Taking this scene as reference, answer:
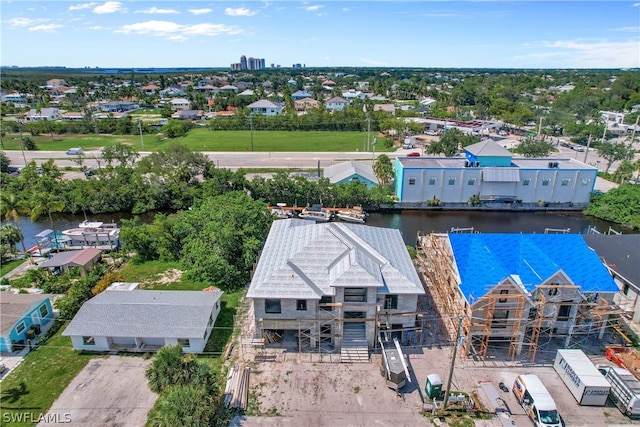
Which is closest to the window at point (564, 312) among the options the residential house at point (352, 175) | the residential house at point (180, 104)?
the residential house at point (352, 175)

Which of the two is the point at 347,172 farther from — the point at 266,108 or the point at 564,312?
the point at 266,108

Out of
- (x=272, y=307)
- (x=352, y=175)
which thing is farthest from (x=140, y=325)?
(x=352, y=175)

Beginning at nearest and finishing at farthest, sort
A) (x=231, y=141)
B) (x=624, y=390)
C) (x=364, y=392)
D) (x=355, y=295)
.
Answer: (x=624, y=390), (x=364, y=392), (x=355, y=295), (x=231, y=141)

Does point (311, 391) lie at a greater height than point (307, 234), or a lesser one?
lesser

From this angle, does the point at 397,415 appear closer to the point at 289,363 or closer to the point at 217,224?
the point at 289,363

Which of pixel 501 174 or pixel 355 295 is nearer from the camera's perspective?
pixel 355 295

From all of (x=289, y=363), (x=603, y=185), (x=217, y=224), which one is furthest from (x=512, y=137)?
(x=289, y=363)

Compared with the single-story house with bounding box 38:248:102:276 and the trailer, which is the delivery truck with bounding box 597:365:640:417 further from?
the single-story house with bounding box 38:248:102:276

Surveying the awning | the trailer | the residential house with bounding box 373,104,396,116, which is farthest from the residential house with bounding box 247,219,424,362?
the residential house with bounding box 373,104,396,116
